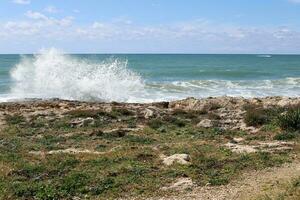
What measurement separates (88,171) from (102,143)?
157 inches

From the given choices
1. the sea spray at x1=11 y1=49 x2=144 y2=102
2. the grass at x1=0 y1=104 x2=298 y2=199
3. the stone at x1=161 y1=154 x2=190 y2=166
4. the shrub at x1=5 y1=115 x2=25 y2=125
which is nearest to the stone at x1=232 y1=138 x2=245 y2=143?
the grass at x1=0 y1=104 x2=298 y2=199

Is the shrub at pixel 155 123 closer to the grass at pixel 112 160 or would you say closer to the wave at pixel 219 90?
the grass at pixel 112 160

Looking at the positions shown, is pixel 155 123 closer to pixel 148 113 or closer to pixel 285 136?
pixel 148 113

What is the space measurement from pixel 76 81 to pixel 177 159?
2855cm

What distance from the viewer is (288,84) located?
57.2 meters

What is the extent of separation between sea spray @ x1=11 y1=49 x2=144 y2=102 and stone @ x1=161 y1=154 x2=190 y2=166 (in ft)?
77.7

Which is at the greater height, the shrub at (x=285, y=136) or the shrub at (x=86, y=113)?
the shrub at (x=285, y=136)

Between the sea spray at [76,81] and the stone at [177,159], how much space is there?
23691 mm

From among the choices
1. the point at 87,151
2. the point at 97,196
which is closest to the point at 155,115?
the point at 87,151

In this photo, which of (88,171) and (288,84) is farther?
(288,84)

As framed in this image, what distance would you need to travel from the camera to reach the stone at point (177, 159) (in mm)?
13672

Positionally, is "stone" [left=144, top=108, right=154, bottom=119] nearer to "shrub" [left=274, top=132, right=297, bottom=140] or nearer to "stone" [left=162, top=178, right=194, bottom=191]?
"shrub" [left=274, top=132, right=297, bottom=140]

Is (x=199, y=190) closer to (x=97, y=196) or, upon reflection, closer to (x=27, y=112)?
(x=97, y=196)

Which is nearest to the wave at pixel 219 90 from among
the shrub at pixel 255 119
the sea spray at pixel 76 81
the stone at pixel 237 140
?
the sea spray at pixel 76 81
